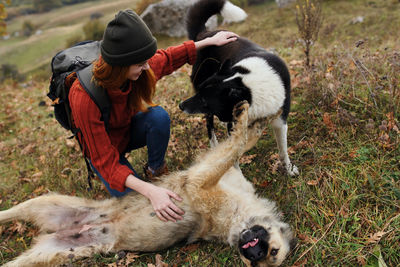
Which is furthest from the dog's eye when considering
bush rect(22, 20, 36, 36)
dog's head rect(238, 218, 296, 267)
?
bush rect(22, 20, 36, 36)

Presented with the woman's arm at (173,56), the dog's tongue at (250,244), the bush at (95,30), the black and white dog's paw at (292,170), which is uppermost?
the woman's arm at (173,56)

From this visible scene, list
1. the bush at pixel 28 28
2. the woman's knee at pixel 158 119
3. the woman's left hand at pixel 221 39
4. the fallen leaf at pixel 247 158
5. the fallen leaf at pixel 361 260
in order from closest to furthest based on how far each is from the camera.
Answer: the fallen leaf at pixel 361 260 < the woman's knee at pixel 158 119 < the woman's left hand at pixel 221 39 < the fallen leaf at pixel 247 158 < the bush at pixel 28 28

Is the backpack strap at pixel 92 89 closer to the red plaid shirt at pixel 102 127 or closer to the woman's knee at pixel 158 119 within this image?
the red plaid shirt at pixel 102 127

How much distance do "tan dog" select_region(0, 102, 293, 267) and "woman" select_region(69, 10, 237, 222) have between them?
0.26 m

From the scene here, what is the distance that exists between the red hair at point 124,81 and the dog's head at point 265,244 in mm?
1460

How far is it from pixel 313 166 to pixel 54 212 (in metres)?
2.65

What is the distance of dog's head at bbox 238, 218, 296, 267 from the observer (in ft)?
7.07

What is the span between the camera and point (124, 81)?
2193 millimetres

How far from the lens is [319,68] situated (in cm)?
416

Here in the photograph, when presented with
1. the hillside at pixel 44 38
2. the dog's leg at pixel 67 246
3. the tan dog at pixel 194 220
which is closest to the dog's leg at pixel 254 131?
the tan dog at pixel 194 220

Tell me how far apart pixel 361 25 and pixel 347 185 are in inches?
345

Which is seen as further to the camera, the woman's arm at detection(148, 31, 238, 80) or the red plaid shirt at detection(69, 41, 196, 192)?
the woman's arm at detection(148, 31, 238, 80)

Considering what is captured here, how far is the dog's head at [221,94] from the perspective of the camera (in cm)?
273

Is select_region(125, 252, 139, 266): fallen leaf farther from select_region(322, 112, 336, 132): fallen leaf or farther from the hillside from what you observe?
the hillside
